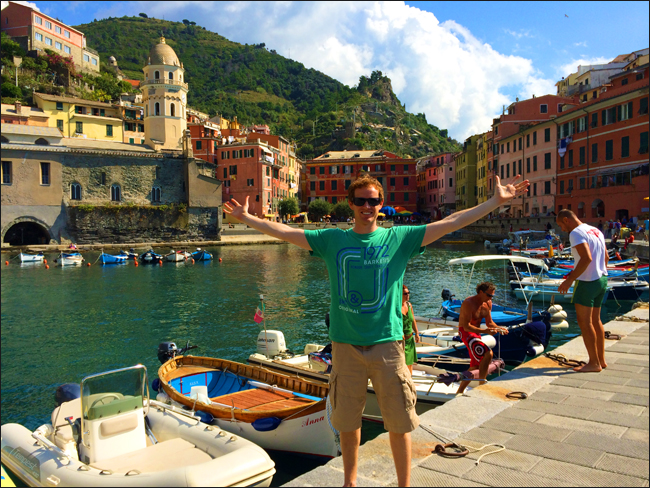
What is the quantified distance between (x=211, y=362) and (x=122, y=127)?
64.4 m

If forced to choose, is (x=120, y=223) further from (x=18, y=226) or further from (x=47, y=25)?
(x=47, y=25)

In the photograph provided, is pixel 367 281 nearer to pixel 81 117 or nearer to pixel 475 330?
pixel 475 330

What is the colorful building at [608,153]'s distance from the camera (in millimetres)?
37469

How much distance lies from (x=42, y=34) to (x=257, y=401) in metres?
89.9

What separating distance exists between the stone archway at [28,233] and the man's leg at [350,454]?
5307 cm

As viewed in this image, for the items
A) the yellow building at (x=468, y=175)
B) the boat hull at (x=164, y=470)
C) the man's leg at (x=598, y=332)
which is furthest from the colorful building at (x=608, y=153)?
the boat hull at (x=164, y=470)

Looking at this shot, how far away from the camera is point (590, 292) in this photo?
608cm

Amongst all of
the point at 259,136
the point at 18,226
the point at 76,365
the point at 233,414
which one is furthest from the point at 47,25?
the point at 233,414

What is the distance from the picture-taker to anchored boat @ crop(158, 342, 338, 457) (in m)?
7.32

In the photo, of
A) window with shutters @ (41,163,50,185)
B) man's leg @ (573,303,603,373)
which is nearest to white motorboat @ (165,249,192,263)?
window with shutters @ (41,163,50,185)

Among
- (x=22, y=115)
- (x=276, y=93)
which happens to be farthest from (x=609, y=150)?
(x=276, y=93)

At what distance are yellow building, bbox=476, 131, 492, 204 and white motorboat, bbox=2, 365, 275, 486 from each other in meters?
60.5

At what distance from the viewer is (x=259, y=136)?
68.4 meters

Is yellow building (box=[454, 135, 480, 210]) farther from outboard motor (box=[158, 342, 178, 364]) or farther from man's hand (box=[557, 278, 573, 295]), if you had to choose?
man's hand (box=[557, 278, 573, 295])
